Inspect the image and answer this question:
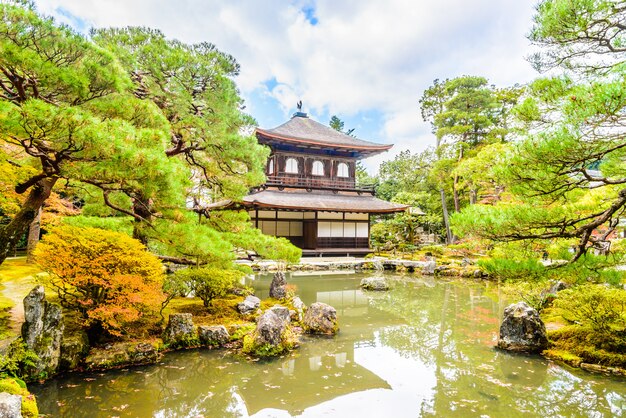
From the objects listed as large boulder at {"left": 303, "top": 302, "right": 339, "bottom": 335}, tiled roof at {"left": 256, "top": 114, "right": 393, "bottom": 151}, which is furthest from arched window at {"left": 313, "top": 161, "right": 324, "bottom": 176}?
large boulder at {"left": 303, "top": 302, "right": 339, "bottom": 335}

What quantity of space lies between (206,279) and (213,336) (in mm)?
1162

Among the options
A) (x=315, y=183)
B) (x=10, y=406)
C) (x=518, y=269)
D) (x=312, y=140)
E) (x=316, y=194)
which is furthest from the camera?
(x=315, y=183)

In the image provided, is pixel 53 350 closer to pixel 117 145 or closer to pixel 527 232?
pixel 117 145

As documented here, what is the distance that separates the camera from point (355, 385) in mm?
4492

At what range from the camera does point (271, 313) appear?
5.93 m

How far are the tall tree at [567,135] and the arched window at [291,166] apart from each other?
52.1 ft

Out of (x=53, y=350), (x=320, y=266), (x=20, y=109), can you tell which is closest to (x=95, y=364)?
(x=53, y=350)

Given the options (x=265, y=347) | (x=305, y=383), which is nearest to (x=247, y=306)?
(x=265, y=347)

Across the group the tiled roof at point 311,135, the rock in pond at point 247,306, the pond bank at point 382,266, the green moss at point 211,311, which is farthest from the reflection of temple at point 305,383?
the tiled roof at point 311,135

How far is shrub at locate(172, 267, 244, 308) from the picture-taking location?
648 cm

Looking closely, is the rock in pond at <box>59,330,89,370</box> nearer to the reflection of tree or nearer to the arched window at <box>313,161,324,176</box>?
the reflection of tree

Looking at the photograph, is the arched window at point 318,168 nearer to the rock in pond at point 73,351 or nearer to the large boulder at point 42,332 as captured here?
the rock in pond at point 73,351

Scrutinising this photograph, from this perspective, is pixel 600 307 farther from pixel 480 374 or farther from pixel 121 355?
pixel 121 355

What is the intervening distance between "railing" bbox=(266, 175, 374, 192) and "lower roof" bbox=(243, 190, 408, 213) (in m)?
0.41
